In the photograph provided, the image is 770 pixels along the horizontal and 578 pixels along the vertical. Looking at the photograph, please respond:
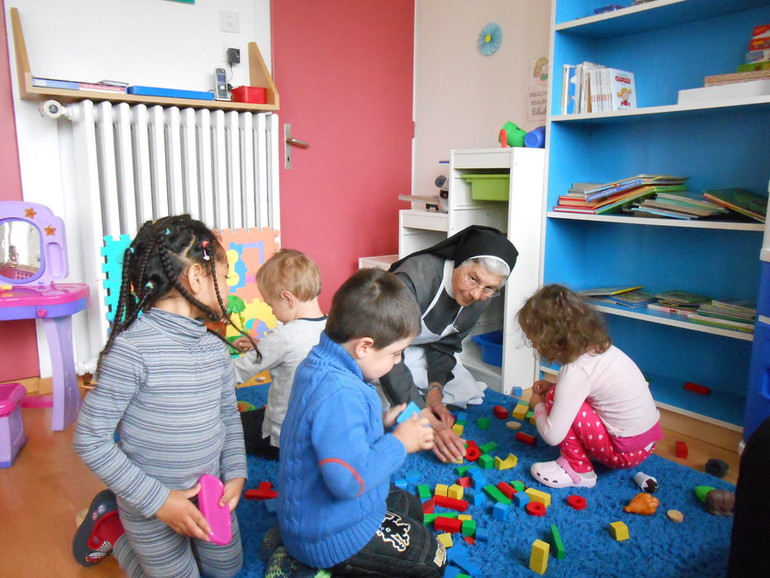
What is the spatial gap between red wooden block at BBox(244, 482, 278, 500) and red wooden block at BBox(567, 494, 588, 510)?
80cm

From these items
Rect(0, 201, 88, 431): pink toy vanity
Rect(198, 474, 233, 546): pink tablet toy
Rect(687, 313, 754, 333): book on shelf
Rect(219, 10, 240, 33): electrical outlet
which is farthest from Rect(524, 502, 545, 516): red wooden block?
Rect(219, 10, 240, 33): electrical outlet

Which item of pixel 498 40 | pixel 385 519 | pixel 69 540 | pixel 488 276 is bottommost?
pixel 69 540

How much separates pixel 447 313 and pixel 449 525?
0.83 metres

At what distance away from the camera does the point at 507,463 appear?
1809mm

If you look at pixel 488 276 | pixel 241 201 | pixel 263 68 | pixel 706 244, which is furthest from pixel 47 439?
pixel 706 244

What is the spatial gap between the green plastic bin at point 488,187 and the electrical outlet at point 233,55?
3.95ft

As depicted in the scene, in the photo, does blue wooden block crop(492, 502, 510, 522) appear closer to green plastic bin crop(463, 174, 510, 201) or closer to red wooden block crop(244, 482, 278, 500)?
red wooden block crop(244, 482, 278, 500)

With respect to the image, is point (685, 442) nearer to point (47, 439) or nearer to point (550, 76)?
point (550, 76)

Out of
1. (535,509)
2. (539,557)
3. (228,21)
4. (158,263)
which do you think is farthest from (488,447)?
(228,21)

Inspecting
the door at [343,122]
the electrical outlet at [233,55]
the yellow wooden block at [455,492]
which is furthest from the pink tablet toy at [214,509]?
the electrical outlet at [233,55]

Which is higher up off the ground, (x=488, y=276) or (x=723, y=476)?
(x=488, y=276)

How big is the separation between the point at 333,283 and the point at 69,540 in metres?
2.02

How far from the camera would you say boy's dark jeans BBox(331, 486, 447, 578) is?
1.19 m

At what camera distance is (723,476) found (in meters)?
1.79
